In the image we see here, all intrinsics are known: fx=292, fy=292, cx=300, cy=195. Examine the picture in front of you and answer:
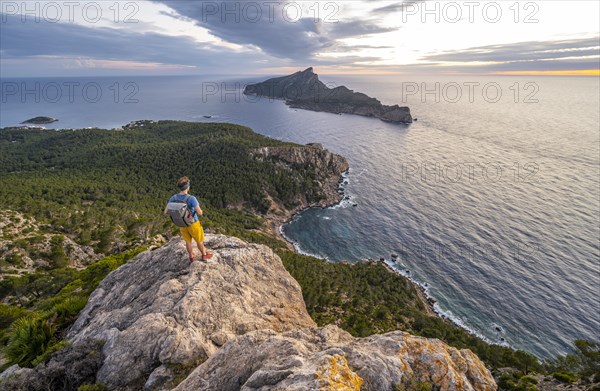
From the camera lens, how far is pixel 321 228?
91.7 metres

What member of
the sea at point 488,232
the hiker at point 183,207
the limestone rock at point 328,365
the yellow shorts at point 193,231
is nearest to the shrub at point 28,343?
the yellow shorts at point 193,231

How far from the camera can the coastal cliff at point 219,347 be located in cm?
885

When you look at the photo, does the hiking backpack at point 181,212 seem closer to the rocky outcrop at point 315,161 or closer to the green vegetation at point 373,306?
the green vegetation at point 373,306

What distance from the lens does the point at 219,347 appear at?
11438 mm

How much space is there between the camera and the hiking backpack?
11.9 metres

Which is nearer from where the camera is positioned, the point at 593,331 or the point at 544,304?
the point at 593,331

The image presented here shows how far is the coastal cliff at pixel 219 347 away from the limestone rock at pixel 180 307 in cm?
4

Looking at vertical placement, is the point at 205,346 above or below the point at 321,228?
above

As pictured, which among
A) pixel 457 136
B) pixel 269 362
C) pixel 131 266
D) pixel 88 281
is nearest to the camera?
pixel 269 362

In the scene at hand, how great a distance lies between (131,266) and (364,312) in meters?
40.1

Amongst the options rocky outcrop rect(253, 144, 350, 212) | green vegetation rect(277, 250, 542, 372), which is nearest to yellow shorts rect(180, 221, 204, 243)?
green vegetation rect(277, 250, 542, 372)

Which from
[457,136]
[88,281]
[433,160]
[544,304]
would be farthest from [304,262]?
[457,136]

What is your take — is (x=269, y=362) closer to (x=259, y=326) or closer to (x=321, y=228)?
(x=259, y=326)

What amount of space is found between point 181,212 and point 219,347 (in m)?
5.56
